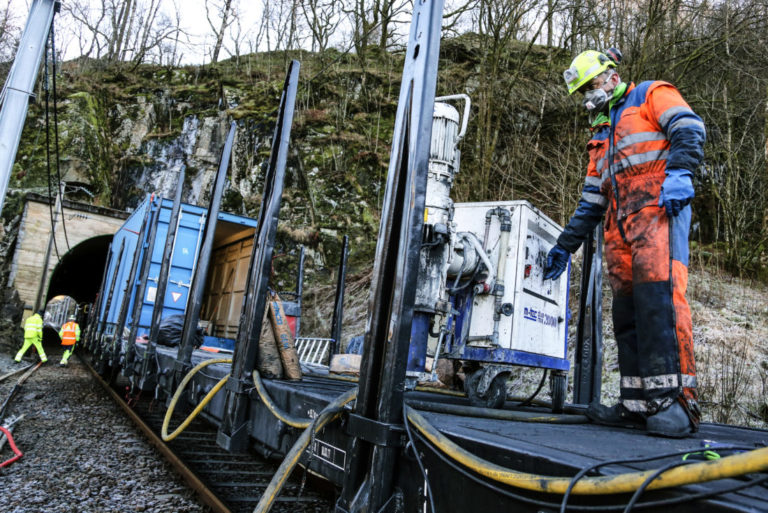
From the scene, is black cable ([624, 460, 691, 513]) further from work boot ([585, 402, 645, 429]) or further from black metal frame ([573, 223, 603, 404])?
black metal frame ([573, 223, 603, 404])

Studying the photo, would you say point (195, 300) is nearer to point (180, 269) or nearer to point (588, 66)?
point (588, 66)

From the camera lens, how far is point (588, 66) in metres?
2.83

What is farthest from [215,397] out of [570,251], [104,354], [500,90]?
[500,90]

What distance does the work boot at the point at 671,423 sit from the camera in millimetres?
1992

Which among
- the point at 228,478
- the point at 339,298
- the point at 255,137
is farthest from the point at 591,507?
the point at 255,137

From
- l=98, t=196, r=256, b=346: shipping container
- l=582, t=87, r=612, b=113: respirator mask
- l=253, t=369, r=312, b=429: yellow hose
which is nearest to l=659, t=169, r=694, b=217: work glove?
l=582, t=87, r=612, b=113: respirator mask

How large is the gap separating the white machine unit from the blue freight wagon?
478 cm

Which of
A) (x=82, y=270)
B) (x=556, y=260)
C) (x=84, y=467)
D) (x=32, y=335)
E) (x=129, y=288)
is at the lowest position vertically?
(x=84, y=467)

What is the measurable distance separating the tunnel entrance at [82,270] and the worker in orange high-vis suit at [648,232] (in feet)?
60.9

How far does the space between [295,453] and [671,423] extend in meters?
1.55

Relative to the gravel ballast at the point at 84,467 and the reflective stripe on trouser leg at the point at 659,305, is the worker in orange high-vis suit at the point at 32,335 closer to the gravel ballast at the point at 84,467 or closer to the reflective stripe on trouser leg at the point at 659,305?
the gravel ballast at the point at 84,467

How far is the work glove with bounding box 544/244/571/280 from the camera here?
3.45 metres

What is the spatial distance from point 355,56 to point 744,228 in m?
17.1

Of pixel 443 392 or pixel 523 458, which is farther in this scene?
pixel 443 392
